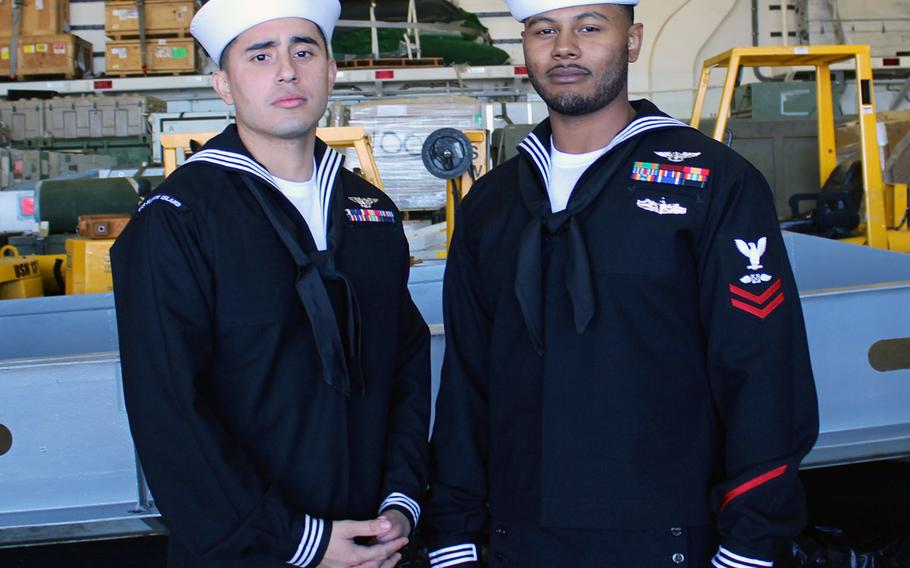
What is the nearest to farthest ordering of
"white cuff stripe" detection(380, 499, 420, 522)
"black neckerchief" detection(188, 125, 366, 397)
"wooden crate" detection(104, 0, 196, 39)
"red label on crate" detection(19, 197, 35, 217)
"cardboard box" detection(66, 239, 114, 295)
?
"black neckerchief" detection(188, 125, 366, 397)
"white cuff stripe" detection(380, 499, 420, 522)
"cardboard box" detection(66, 239, 114, 295)
"red label on crate" detection(19, 197, 35, 217)
"wooden crate" detection(104, 0, 196, 39)

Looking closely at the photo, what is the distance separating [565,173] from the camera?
6.07ft

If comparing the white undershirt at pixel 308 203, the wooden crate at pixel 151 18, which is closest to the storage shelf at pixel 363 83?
the wooden crate at pixel 151 18

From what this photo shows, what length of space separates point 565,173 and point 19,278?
14.0 ft

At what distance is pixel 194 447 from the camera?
1561 mm

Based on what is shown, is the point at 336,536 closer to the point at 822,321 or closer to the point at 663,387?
the point at 663,387

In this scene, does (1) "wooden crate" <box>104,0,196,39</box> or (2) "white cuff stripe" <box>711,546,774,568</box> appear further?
(1) "wooden crate" <box>104,0,196,39</box>

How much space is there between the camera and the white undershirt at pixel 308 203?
1821 millimetres

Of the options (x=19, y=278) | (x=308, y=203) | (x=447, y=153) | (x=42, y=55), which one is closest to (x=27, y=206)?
(x=19, y=278)

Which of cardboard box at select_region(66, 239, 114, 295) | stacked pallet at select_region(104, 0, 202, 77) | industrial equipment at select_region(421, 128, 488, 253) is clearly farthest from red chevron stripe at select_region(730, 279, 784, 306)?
stacked pallet at select_region(104, 0, 202, 77)

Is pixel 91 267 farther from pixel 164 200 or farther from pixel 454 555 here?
pixel 454 555

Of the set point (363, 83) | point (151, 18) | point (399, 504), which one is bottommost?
point (399, 504)

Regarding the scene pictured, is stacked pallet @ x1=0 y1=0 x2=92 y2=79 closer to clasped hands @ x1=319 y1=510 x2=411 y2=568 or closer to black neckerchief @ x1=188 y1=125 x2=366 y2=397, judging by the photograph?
black neckerchief @ x1=188 y1=125 x2=366 y2=397

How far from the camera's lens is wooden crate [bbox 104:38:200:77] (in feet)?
37.5

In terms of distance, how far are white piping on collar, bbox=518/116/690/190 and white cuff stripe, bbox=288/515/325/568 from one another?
2.53 feet
